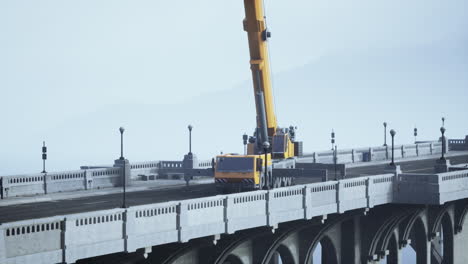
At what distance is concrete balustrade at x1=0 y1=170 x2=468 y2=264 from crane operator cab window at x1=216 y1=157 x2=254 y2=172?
14.8 ft

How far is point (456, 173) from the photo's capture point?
65625 mm

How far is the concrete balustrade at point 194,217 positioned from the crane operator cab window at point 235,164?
452cm

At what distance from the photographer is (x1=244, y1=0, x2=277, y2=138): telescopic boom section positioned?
→ 64062mm

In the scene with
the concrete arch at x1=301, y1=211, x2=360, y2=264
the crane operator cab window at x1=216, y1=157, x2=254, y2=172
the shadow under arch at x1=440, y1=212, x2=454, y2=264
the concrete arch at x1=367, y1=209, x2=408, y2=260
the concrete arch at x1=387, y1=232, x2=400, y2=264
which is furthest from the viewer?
the shadow under arch at x1=440, y1=212, x2=454, y2=264

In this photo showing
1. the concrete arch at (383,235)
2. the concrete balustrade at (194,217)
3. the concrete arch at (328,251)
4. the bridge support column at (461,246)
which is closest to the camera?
→ the concrete balustrade at (194,217)

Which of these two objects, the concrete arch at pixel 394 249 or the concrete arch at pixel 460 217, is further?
the concrete arch at pixel 460 217

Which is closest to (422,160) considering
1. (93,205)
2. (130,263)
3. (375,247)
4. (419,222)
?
(419,222)

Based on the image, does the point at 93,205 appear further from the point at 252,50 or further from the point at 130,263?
the point at 252,50

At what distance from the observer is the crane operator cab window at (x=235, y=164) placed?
56.2m

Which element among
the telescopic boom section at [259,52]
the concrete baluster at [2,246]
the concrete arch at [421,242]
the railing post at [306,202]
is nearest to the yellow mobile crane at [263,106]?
the telescopic boom section at [259,52]

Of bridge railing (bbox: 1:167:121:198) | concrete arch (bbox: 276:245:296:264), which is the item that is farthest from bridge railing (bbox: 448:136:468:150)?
concrete arch (bbox: 276:245:296:264)

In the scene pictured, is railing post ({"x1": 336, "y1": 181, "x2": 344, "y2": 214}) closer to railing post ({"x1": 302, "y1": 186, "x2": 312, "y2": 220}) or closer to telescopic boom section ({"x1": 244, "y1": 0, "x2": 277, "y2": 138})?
railing post ({"x1": 302, "y1": 186, "x2": 312, "y2": 220})

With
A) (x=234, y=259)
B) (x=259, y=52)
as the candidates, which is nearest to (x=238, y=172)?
(x=234, y=259)

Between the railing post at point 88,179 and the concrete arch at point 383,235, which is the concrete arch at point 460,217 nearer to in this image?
the concrete arch at point 383,235
